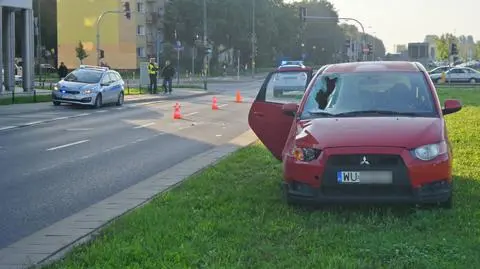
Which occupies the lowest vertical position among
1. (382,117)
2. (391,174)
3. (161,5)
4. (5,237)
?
(5,237)

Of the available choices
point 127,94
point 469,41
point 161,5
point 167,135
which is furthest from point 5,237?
point 469,41

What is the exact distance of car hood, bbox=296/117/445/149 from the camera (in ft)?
23.9

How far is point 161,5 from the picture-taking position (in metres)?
94.3

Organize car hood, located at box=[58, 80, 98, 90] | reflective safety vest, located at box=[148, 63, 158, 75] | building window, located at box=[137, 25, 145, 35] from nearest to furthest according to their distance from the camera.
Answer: car hood, located at box=[58, 80, 98, 90], reflective safety vest, located at box=[148, 63, 158, 75], building window, located at box=[137, 25, 145, 35]

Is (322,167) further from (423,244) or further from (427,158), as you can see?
(423,244)

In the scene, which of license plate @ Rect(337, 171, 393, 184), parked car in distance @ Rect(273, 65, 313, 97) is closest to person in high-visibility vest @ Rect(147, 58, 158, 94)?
parked car in distance @ Rect(273, 65, 313, 97)

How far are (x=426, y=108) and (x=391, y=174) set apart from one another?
1.53 metres

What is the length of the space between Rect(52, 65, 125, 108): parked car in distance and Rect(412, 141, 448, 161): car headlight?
23.0 m

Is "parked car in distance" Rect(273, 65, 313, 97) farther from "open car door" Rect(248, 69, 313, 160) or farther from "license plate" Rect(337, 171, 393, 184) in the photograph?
"license plate" Rect(337, 171, 393, 184)

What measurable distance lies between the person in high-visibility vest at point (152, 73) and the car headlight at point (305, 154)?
106 feet

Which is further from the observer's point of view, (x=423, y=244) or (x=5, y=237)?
(x=5, y=237)

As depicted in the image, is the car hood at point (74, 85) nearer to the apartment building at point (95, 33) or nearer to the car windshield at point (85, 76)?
the car windshield at point (85, 76)

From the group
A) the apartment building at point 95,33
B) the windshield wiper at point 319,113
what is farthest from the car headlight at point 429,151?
the apartment building at point 95,33

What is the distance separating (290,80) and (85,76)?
2066 cm
